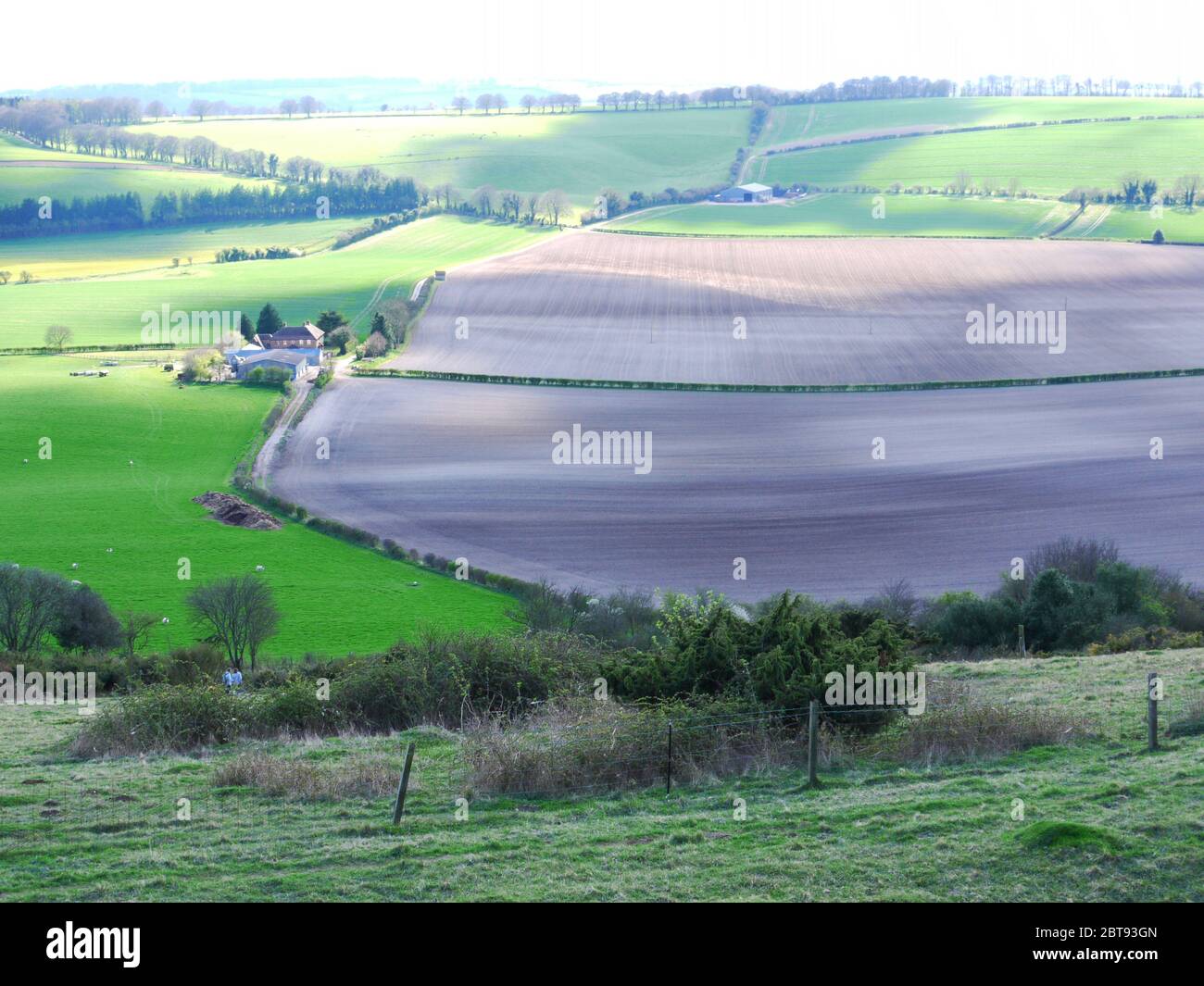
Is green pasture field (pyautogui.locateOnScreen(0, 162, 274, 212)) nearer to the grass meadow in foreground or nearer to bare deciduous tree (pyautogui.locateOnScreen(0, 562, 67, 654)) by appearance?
bare deciduous tree (pyautogui.locateOnScreen(0, 562, 67, 654))

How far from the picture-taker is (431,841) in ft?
39.2

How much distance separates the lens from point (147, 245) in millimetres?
125938

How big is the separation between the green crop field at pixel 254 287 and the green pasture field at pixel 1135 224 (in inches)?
1912

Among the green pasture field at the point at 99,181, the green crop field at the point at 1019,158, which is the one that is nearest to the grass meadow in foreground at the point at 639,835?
the green crop field at the point at 1019,158

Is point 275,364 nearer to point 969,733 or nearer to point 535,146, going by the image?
point 969,733

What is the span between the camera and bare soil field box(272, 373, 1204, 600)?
4153 centimetres

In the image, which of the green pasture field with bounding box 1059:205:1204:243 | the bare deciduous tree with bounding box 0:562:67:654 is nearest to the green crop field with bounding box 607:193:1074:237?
the green pasture field with bounding box 1059:205:1204:243

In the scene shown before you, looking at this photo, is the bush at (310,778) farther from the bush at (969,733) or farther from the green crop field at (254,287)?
the green crop field at (254,287)

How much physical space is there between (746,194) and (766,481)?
95.3 m

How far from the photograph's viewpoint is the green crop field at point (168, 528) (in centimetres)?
3741

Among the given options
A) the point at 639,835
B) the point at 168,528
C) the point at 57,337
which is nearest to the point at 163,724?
the point at 639,835

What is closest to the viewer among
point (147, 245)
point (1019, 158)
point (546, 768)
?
point (546, 768)
